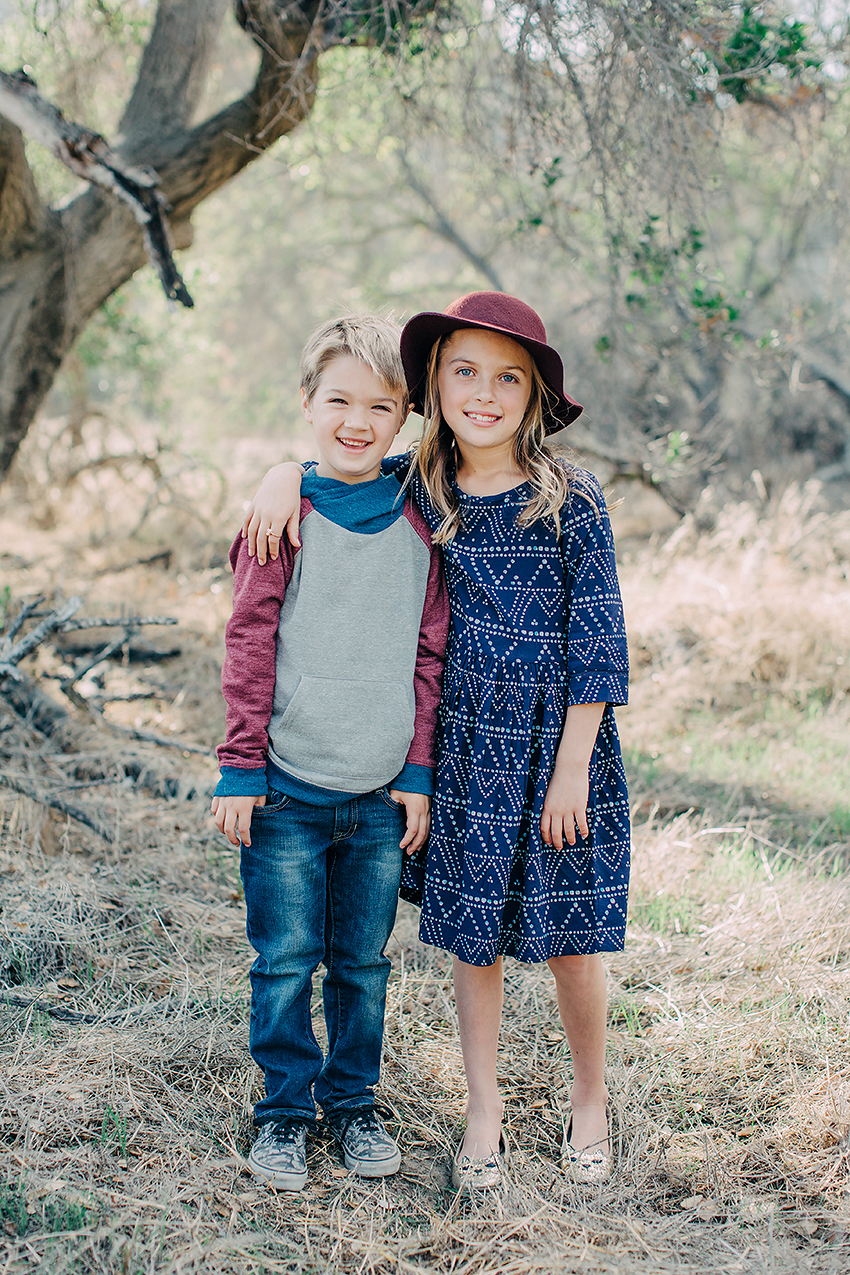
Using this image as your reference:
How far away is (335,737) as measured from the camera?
1.90 meters

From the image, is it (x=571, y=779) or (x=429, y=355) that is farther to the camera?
(x=429, y=355)

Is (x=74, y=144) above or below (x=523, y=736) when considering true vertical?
above

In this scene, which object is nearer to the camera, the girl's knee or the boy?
the boy

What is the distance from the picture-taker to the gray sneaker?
191 cm

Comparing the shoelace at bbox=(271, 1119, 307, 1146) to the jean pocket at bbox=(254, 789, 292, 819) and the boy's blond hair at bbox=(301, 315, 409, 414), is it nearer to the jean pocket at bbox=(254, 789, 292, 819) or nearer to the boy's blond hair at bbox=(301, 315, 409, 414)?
the jean pocket at bbox=(254, 789, 292, 819)

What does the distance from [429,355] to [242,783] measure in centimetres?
99

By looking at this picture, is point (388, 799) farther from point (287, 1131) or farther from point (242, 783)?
point (287, 1131)

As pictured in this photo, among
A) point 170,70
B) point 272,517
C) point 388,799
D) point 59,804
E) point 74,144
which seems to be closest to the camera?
point 272,517

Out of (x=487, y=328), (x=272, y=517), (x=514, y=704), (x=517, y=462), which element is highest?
(x=487, y=328)

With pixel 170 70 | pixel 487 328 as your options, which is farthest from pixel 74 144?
pixel 487 328

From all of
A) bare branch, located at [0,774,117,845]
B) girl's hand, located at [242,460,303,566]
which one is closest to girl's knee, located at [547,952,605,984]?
girl's hand, located at [242,460,303,566]

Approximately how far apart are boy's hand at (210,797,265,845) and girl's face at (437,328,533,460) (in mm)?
874

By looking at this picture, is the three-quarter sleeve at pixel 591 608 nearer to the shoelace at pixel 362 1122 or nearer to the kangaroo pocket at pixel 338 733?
the kangaroo pocket at pixel 338 733

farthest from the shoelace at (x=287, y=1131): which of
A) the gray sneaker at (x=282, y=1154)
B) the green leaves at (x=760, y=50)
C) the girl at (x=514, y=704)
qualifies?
the green leaves at (x=760, y=50)
